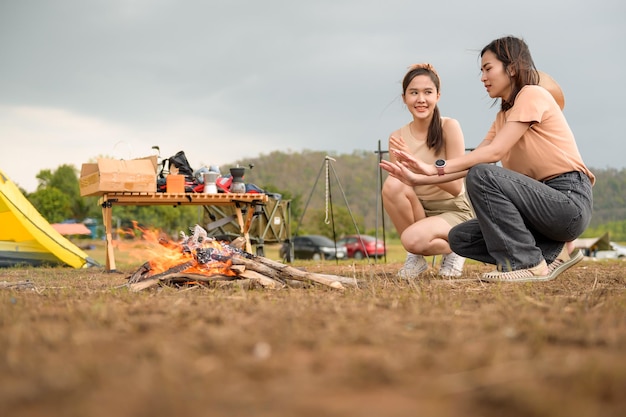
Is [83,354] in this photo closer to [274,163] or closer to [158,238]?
[158,238]

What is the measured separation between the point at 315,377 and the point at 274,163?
4576 centimetres

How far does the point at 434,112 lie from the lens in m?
4.28

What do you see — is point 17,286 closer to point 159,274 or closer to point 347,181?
point 159,274

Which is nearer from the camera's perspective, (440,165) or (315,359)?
(315,359)

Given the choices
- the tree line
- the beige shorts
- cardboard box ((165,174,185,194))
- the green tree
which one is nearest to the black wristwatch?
the beige shorts

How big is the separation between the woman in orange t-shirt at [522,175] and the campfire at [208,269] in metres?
0.84

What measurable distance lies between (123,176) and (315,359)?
4597 millimetres

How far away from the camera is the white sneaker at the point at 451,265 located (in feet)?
13.5

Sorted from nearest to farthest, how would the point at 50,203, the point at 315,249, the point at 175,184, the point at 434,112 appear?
the point at 434,112 < the point at 175,184 < the point at 315,249 < the point at 50,203

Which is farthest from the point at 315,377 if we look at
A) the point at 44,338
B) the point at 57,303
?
the point at 57,303

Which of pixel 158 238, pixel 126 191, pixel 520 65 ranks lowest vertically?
pixel 158 238

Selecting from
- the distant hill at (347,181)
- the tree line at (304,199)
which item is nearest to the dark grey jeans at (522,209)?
the tree line at (304,199)

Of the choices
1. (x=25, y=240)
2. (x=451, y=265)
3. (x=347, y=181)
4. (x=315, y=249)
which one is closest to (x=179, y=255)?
(x=451, y=265)

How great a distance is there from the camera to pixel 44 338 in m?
1.59
